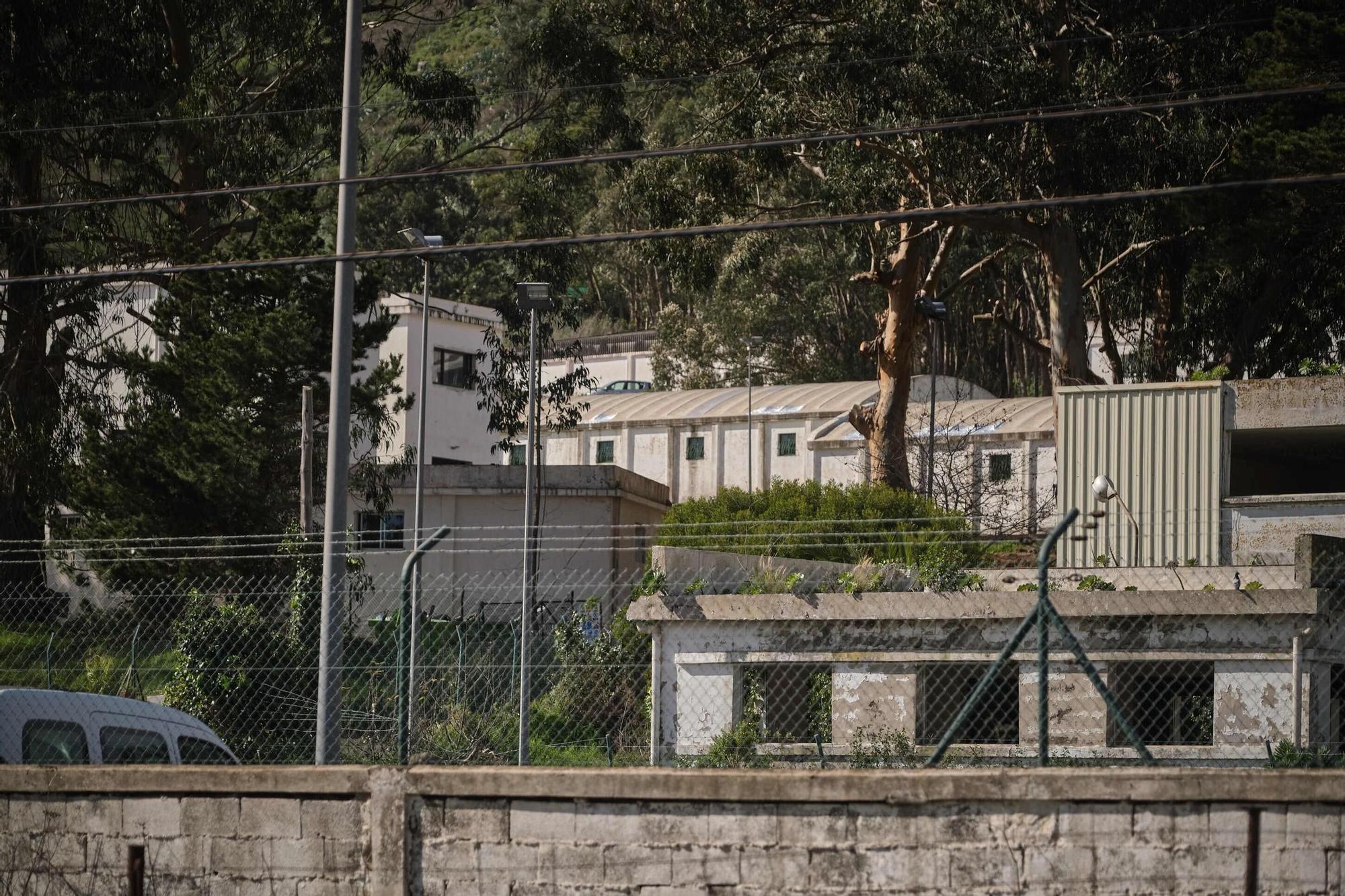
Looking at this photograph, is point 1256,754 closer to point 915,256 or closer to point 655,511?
point 915,256

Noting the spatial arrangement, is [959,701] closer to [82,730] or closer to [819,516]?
[82,730]

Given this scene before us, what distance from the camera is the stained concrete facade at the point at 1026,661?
1515 cm

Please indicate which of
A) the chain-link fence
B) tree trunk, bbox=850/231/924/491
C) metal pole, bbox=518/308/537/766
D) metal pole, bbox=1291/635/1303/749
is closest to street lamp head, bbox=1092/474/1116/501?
the chain-link fence

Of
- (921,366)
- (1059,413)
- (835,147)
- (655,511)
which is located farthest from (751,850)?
(921,366)

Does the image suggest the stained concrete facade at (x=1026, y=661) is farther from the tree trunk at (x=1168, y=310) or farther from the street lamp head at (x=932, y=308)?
the tree trunk at (x=1168, y=310)

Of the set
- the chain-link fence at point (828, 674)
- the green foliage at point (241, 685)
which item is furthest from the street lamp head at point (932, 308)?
the green foliage at point (241, 685)

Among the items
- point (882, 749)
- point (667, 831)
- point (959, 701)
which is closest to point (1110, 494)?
point (959, 701)

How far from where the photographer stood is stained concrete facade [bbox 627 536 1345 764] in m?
15.1

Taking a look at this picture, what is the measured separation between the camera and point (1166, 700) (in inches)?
658

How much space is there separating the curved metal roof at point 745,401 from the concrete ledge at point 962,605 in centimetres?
2729

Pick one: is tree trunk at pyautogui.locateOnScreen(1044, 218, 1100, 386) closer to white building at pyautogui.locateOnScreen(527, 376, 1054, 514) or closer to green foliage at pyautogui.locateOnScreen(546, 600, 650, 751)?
white building at pyautogui.locateOnScreen(527, 376, 1054, 514)

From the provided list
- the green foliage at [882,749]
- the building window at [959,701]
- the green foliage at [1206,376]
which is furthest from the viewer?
the green foliage at [1206,376]

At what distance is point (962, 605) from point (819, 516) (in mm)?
15931

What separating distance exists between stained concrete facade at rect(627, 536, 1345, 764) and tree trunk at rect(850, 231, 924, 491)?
52.9 ft
